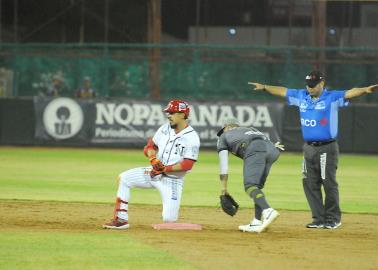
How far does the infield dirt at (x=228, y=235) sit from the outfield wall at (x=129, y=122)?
1226 cm

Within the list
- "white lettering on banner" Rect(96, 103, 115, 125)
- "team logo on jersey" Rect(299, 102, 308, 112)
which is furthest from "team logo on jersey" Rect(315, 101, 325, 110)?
"white lettering on banner" Rect(96, 103, 115, 125)

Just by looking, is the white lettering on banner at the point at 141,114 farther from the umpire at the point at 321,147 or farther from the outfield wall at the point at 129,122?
the umpire at the point at 321,147

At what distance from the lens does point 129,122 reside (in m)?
27.3

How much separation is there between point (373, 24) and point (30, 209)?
22958 millimetres

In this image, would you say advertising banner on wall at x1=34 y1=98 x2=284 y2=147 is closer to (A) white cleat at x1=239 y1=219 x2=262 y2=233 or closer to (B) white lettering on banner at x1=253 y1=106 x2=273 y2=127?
(B) white lettering on banner at x1=253 y1=106 x2=273 y2=127

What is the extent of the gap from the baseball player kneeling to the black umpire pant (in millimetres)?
1646

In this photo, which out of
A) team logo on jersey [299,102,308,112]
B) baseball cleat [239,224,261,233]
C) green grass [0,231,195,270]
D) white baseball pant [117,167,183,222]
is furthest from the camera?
team logo on jersey [299,102,308,112]

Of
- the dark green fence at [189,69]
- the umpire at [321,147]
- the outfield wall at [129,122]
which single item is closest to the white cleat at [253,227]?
the umpire at [321,147]

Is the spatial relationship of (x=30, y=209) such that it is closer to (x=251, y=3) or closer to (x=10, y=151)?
(x=10, y=151)

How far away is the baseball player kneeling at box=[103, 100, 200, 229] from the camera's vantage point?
11688 mm

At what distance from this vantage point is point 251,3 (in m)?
35.5

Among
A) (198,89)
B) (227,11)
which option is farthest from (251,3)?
(198,89)

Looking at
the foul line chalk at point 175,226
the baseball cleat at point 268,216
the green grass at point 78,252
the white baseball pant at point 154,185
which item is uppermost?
the white baseball pant at point 154,185

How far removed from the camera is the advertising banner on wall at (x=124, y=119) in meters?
27.2
